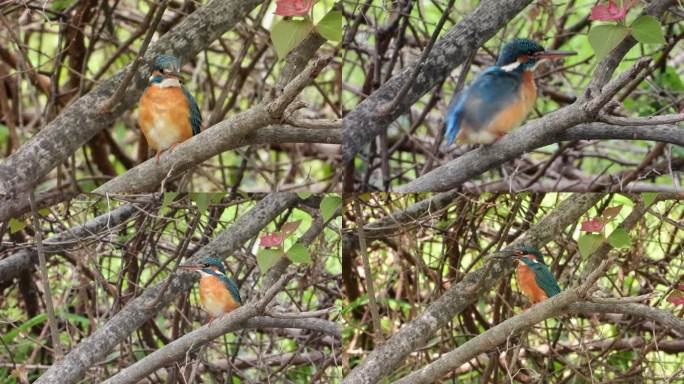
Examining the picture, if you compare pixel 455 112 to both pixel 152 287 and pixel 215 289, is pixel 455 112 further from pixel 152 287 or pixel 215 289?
pixel 152 287

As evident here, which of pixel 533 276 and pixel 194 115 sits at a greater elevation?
pixel 194 115

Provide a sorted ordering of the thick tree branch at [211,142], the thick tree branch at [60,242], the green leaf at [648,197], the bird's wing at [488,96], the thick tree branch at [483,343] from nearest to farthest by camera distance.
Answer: the thick tree branch at [211,142], the bird's wing at [488,96], the green leaf at [648,197], the thick tree branch at [60,242], the thick tree branch at [483,343]

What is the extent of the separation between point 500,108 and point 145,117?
1.92ft

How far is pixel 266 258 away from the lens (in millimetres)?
1669

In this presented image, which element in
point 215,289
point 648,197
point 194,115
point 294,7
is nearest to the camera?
point 294,7

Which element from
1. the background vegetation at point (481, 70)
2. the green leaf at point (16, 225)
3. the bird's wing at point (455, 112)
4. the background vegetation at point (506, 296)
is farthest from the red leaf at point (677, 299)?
the green leaf at point (16, 225)

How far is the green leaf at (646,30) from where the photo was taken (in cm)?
127

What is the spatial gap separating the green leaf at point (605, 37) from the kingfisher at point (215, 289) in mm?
824

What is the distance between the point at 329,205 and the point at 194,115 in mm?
333

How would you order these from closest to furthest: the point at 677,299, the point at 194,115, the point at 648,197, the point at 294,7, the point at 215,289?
the point at 294,7 → the point at 194,115 → the point at 648,197 → the point at 215,289 → the point at 677,299

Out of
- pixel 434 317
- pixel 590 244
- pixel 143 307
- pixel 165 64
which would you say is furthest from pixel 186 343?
pixel 590 244

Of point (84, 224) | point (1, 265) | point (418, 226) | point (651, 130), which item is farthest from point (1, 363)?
point (651, 130)

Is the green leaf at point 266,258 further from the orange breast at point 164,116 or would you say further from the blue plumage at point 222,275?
the orange breast at point 164,116

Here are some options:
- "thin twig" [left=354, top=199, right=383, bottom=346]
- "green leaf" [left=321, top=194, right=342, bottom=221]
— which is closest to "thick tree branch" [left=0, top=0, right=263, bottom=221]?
"green leaf" [left=321, top=194, right=342, bottom=221]
